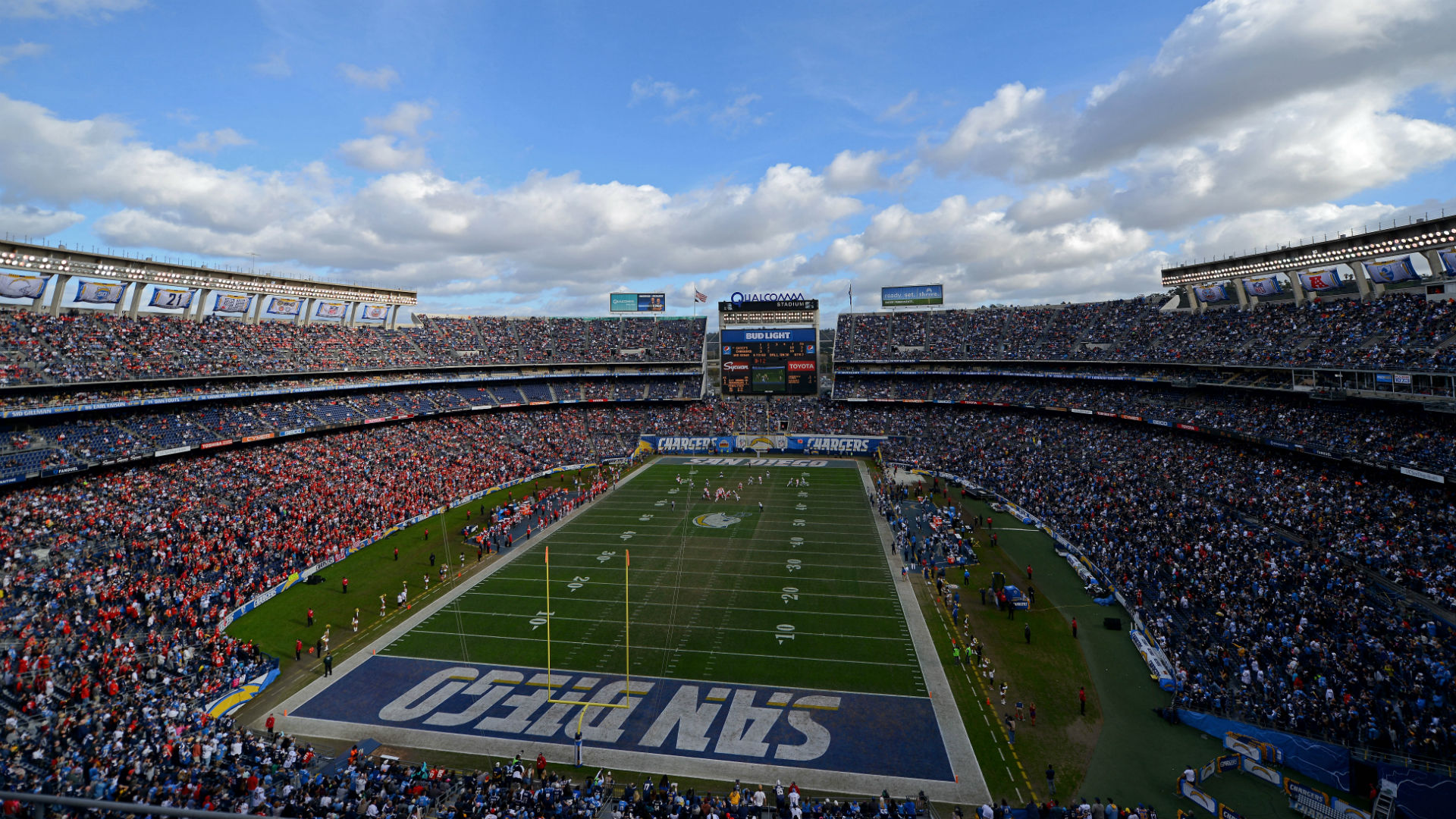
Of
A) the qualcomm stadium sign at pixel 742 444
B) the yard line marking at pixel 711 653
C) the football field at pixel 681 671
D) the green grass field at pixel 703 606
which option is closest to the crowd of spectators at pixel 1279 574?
the football field at pixel 681 671

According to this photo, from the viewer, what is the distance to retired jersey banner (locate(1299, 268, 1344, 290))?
39062 mm

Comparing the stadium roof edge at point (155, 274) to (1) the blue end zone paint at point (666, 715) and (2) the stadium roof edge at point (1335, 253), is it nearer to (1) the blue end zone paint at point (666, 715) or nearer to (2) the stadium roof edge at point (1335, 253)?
(1) the blue end zone paint at point (666, 715)

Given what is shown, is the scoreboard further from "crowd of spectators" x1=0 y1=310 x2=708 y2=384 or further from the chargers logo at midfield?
the chargers logo at midfield

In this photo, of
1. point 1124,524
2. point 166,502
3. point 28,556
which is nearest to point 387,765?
point 28,556

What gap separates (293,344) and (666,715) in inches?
1823

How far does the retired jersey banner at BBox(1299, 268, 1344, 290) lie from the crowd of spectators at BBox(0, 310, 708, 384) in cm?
4948

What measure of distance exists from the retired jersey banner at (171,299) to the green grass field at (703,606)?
105 ft

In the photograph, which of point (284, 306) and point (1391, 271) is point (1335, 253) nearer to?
point (1391, 271)

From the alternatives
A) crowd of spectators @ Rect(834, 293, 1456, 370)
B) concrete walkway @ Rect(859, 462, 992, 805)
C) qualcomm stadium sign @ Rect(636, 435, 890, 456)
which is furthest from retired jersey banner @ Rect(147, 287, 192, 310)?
crowd of spectators @ Rect(834, 293, 1456, 370)

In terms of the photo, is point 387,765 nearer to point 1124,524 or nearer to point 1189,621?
point 1189,621

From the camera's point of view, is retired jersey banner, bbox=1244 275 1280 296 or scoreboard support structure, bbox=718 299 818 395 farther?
scoreboard support structure, bbox=718 299 818 395

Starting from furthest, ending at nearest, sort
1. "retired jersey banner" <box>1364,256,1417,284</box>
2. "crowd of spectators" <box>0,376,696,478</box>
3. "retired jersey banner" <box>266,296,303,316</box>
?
"retired jersey banner" <box>266,296,303,316</box>
"retired jersey banner" <box>1364,256,1417,284</box>
"crowd of spectators" <box>0,376,696,478</box>

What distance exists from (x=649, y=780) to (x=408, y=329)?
58.8 m

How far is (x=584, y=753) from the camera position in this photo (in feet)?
55.2
